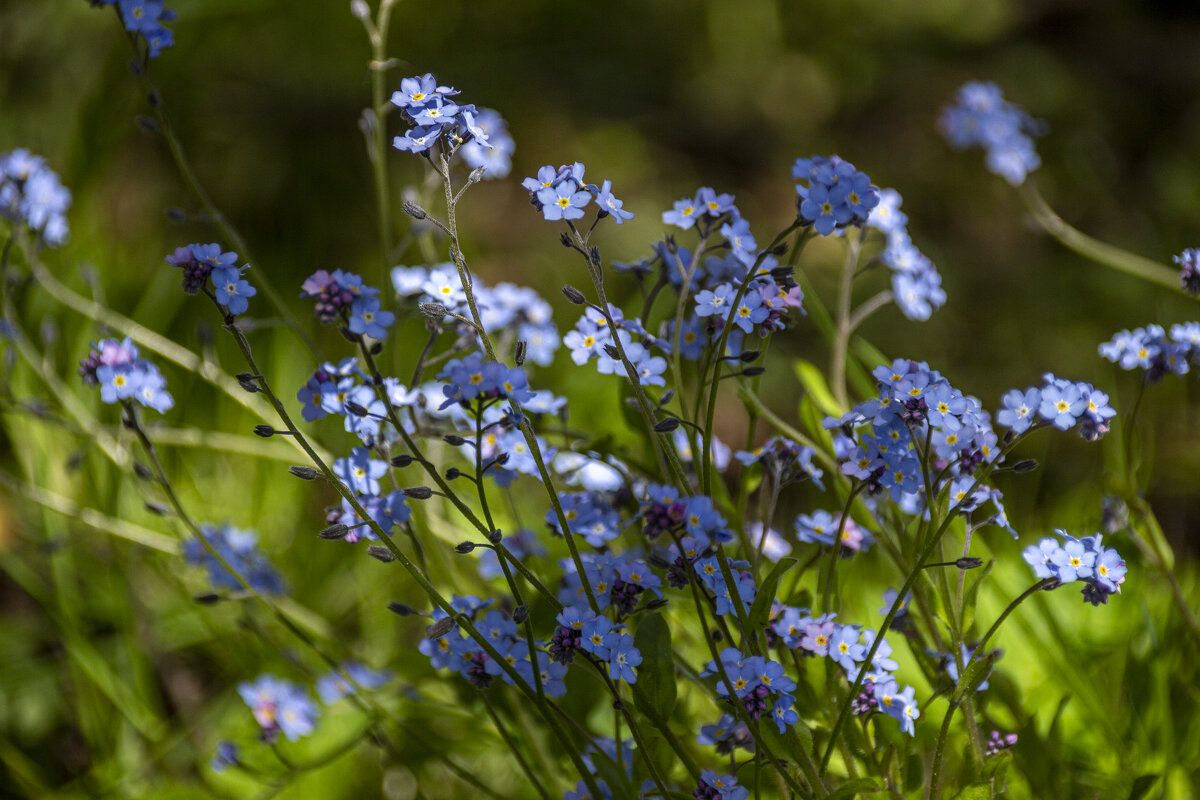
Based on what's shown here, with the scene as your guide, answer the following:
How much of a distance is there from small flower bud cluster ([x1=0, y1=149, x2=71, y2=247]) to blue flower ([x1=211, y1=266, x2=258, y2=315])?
2.84 ft

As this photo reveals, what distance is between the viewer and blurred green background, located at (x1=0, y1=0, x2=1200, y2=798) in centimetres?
Answer: 186

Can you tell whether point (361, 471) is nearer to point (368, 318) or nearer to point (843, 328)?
point (368, 318)

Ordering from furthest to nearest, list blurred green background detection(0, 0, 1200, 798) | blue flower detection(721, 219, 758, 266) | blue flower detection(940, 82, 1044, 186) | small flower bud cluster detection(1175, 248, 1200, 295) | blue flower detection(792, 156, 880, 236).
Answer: blue flower detection(940, 82, 1044, 186)
blurred green background detection(0, 0, 1200, 798)
small flower bud cluster detection(1175, 248, 1200, 295)
blue flower detection(721, 219, 758, 266)
blue flower detection(792, 156, 880, 236)

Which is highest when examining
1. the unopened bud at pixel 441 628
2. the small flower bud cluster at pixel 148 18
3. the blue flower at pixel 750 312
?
the small flower bud cluster at pixel 148 18

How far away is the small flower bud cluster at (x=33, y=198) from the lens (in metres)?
1.67

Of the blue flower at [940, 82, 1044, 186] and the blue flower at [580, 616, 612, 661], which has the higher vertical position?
the blue flower at [940, 82, 1044, 186]

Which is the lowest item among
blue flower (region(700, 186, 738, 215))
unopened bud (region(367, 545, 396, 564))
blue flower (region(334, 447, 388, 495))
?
unopened bud (region(367, 545, 396, 564))

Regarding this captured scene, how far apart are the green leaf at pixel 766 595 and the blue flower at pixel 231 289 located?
62 centimetres

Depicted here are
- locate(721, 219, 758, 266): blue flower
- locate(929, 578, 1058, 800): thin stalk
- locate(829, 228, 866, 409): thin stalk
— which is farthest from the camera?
locate(829, 228, 866, 409): thin stalk

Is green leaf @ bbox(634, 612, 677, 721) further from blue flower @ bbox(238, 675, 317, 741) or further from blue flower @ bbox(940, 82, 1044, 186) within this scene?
blue flower @ bbox(940, 82, 1044, 186)

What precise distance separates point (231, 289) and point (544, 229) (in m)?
3.45

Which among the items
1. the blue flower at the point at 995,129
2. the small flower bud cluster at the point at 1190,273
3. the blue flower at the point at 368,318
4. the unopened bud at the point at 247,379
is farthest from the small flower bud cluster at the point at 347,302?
the blue flower at the point at 995,129

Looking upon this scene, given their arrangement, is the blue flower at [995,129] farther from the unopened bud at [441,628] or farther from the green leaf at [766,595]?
the unopened bud at [441,628]

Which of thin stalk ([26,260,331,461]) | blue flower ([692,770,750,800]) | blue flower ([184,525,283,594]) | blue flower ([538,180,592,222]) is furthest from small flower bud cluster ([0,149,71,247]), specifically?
blue flower ([692,770,750,800])
